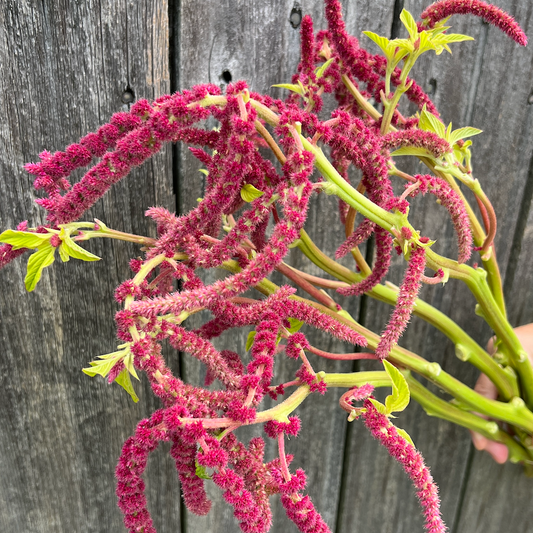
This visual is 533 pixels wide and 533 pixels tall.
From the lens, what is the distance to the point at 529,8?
83cm

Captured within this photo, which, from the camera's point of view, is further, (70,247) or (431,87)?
(431,87)

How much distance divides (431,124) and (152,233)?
1.46 ft

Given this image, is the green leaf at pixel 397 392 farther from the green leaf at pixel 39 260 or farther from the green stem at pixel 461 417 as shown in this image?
the green leaf at pixel 39 260

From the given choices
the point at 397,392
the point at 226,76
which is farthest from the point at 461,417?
the point at 226,76

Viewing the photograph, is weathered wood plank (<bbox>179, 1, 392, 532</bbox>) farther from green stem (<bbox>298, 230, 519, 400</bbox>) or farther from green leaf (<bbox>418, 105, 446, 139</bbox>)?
green leaf (<bbox>418, 105, 446, 139</bbox>)

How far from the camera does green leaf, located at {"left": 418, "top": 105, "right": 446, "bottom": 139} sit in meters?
0.53

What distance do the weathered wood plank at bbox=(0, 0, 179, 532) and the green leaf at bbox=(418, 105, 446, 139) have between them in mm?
378

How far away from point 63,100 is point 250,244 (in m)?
0.37

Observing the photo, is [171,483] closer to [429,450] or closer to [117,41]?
[429,450]

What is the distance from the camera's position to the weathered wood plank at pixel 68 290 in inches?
25.4

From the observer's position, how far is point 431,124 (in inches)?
21.1

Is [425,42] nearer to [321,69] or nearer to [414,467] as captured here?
[321,69]

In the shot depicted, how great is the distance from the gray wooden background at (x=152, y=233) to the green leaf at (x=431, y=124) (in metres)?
0.29

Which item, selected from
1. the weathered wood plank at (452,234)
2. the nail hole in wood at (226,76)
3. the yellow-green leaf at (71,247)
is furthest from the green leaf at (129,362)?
the weathered wood plank at (452,234)
